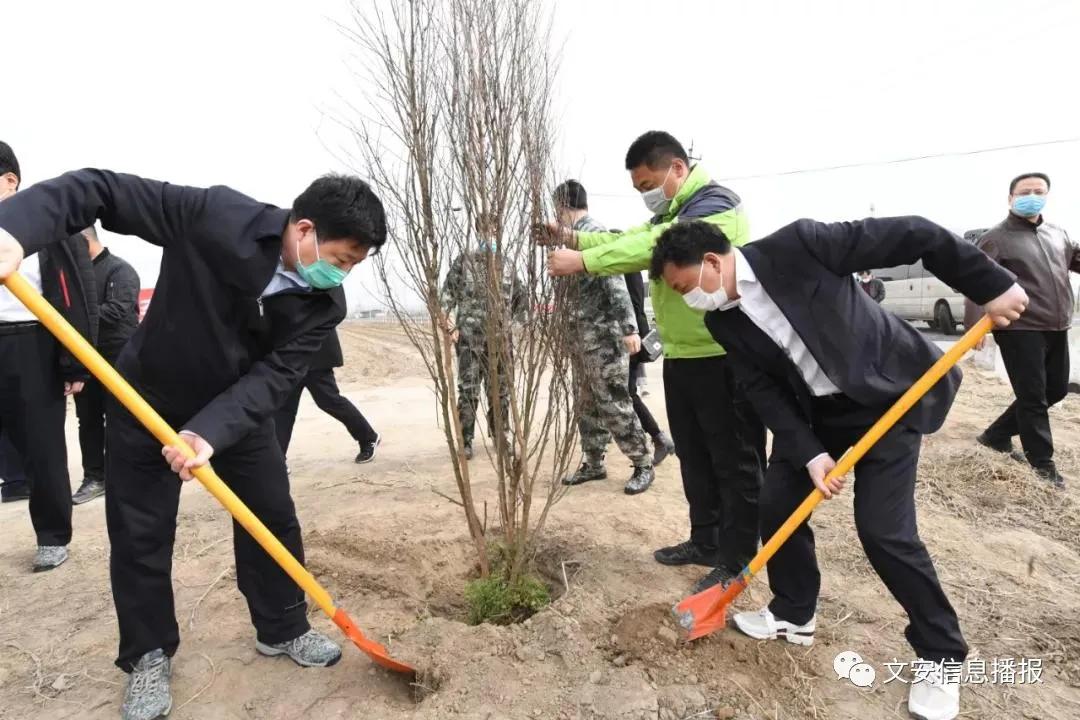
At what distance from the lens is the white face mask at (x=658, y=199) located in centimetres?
304

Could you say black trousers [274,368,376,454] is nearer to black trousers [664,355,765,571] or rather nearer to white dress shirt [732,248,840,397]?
black trousers [664,355,765,571]

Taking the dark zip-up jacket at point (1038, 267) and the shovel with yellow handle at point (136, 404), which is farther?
the dark zip-up jacket at point (1038, 267)

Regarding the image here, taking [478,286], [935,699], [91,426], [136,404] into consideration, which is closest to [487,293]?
[478,286]

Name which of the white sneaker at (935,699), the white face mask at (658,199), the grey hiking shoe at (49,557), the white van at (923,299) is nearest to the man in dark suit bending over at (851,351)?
the white sneaker at (935,699)

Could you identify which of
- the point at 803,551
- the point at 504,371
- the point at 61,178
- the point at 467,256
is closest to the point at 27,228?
the point at 61,178

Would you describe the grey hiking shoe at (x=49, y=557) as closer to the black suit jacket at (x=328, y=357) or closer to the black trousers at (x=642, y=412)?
the black suit jacket at (x=328, y=357)

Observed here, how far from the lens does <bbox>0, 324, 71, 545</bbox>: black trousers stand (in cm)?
329

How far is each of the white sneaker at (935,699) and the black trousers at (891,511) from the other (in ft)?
0.22

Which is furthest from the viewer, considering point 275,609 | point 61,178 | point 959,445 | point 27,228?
point 959,445

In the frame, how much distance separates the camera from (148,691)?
7.31 feet

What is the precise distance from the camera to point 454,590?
3.12 m

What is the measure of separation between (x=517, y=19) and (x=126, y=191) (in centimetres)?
149

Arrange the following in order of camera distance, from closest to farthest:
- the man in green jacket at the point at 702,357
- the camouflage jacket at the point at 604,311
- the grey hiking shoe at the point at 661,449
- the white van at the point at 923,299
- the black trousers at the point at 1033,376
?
1. the man in green jacket at the point at 702,357
2. the camouflage jacket at the point at 604,311
3. the black trousers at the point at 1033,376
4. the grey hiking shoe at the point at 661,449
5. the white van at the point at 923,299

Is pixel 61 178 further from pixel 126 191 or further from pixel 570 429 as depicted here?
pixel 570 429
